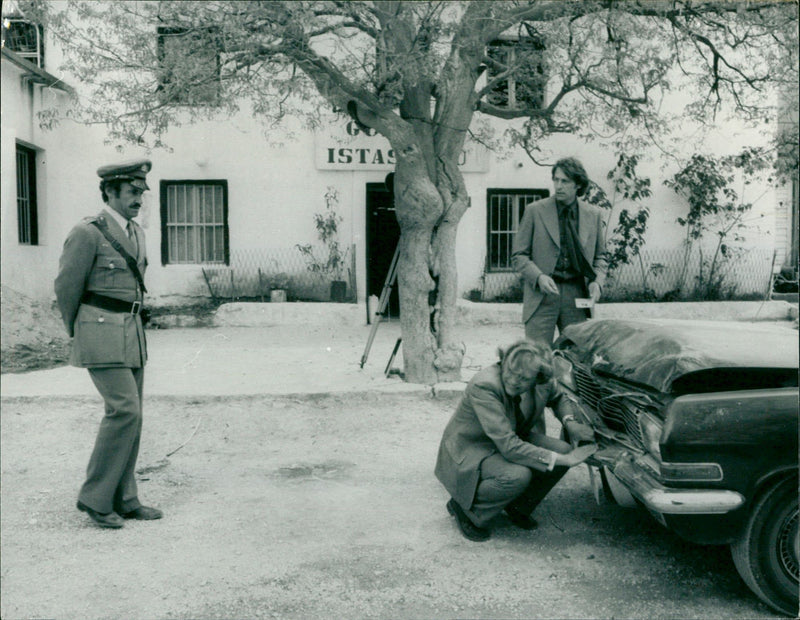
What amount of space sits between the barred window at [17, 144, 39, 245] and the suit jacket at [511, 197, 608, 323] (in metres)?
9.15

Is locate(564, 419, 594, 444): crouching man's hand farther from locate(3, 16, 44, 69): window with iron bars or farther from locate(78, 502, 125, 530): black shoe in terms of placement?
locate(3, 16, 44, 69): window with iron bars

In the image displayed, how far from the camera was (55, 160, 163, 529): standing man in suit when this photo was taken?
4395mm

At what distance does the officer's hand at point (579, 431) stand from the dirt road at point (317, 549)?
1.86ft

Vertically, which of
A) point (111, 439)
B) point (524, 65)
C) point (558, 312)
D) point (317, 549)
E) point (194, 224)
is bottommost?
point (317, 549)

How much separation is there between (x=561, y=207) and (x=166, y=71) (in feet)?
12.5

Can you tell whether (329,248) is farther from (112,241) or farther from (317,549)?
(317,549)

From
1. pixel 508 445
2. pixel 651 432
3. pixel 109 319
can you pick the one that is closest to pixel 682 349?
pixel 651 432

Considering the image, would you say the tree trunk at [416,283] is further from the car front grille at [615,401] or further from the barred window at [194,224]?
the barred window at [194,224]

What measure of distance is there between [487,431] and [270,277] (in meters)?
9.63

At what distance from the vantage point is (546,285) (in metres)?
5.55

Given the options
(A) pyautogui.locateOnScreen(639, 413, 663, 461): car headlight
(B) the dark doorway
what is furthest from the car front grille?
(B) the dark doorway

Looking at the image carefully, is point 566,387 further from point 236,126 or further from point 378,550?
point 236,126

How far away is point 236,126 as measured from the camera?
12.8 metres

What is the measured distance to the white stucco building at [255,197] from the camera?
12836 mm
